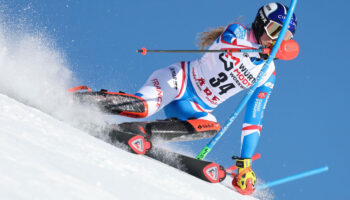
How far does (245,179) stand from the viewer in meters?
3.88

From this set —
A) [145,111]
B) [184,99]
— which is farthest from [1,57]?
[184,99]

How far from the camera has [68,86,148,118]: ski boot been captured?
3.36 meters

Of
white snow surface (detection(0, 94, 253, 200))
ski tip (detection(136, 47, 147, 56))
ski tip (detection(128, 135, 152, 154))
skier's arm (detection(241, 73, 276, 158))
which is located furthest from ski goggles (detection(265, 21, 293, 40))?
white snow surface (detection(0, 94, 253, 200))

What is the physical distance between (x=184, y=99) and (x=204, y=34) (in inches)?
27.4

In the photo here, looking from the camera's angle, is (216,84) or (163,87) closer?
(163,87)

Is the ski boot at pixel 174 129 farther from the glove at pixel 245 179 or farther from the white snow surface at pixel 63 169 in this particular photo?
the white snow surface at pixel 63 169

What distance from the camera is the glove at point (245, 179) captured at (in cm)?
387

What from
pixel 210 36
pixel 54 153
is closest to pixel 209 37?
pixel 210 36

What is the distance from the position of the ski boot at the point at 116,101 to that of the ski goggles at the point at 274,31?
3.99 feet

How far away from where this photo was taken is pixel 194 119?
13.3 feet

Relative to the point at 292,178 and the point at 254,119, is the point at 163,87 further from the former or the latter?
the point at 292,178

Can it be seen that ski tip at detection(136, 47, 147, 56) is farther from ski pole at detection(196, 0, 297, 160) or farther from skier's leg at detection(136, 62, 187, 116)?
ski pole at detection(196, 0, 297, 160)

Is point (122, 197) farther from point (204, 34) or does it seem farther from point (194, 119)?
point (204, 34)

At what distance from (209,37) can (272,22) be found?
727 millimetres
